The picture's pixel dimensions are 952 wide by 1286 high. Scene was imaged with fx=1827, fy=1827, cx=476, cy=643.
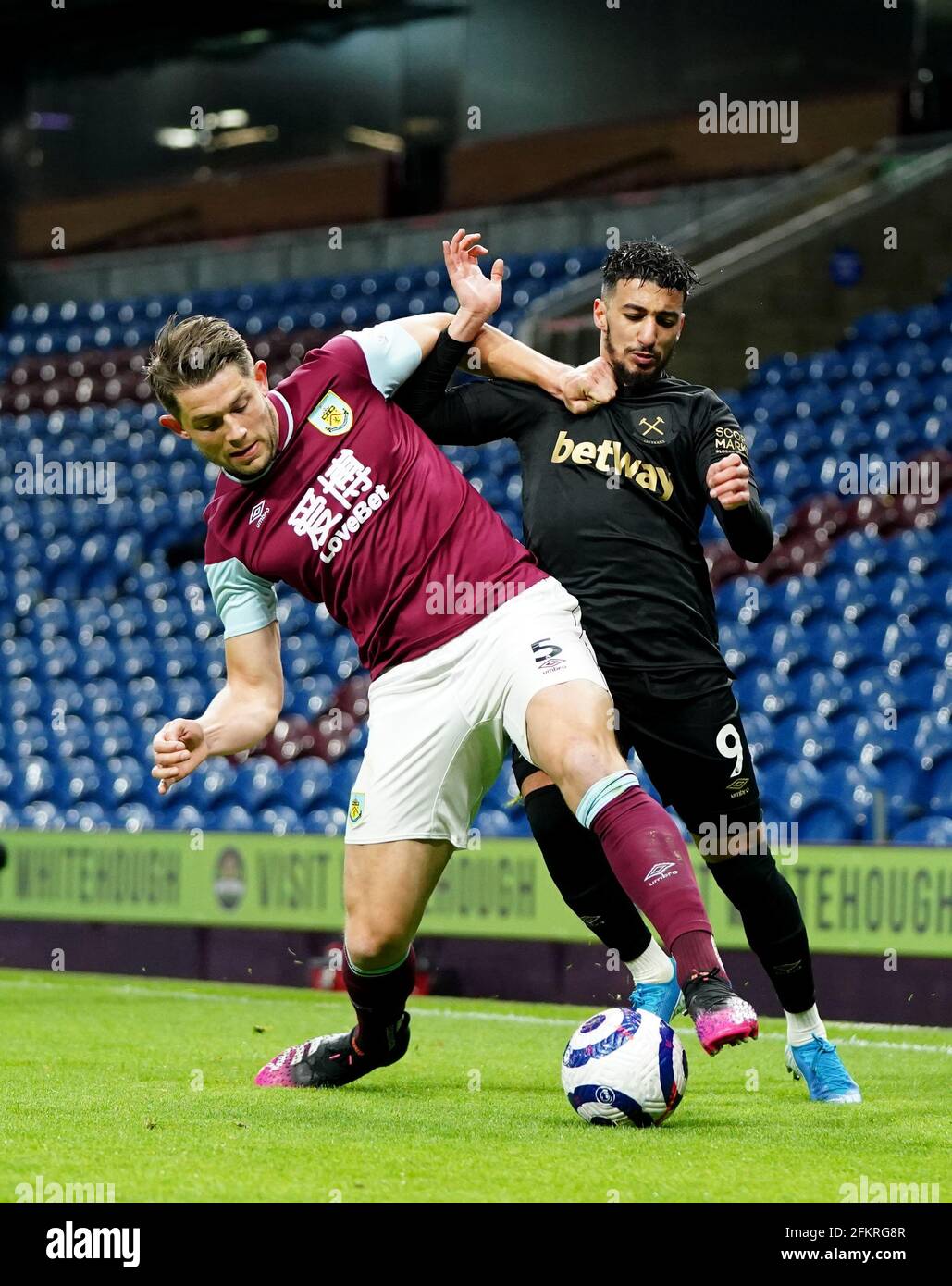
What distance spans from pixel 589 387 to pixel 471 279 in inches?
17.8

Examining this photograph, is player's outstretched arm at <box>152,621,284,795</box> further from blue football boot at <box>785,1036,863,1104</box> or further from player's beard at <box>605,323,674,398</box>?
blue football boot at <box>785,1036,863,1104</box>

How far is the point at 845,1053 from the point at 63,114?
60.4 feet

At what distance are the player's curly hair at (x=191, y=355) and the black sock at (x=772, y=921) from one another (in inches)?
71.3

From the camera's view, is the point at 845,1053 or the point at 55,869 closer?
the point at 845,1053

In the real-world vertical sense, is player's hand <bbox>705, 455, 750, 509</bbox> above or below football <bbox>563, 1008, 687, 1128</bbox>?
above

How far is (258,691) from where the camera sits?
4699mm

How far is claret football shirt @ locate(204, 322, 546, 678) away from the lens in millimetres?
4539

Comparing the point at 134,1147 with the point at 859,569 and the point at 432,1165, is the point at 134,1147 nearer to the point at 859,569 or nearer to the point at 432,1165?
the point at 432,1165

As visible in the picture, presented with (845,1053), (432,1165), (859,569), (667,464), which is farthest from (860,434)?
(432,1165)

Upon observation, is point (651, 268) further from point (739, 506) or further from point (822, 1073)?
point (822, 1073)

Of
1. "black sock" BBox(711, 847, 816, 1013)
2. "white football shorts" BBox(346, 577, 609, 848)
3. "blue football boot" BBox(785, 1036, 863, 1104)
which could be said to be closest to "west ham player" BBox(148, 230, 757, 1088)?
"white football shorts" BBox(346, 577, 609, 848)

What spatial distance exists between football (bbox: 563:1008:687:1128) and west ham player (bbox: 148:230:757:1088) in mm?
608
